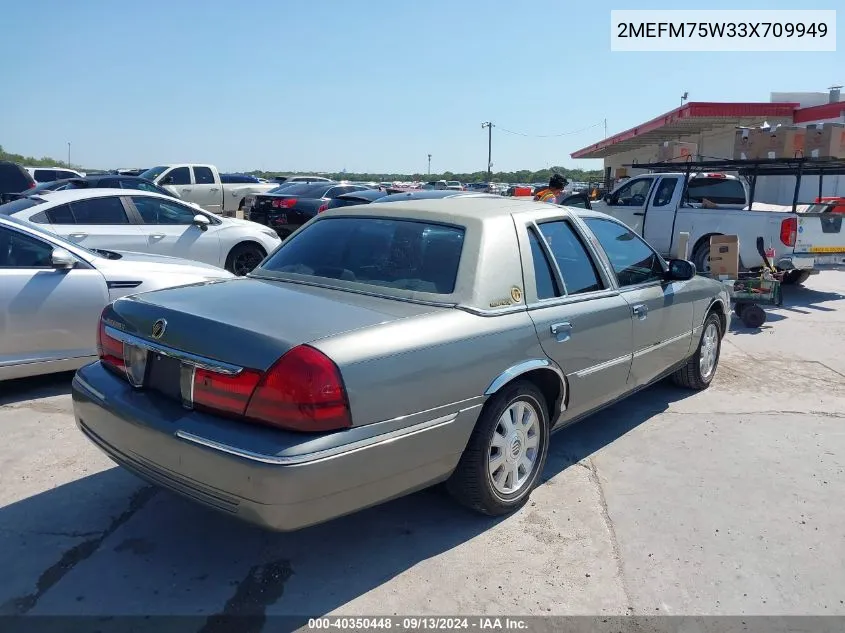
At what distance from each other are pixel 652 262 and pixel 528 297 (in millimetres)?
1820

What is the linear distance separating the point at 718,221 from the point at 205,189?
15.5m

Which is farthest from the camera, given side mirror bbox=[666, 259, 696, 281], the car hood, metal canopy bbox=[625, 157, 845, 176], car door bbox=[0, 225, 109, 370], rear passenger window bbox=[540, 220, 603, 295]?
metal canopy bbox=[625, 157, 845, 176]

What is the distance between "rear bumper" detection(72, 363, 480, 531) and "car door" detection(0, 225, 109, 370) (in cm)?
249

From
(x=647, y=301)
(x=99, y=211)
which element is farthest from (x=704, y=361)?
(x=99, y=211)

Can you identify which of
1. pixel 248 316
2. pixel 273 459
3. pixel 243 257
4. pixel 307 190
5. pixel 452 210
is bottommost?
pixel 273 459

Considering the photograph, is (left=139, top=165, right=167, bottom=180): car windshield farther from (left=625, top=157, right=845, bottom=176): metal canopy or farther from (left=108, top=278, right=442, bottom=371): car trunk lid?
(left=108, top=278, right=442, bottom=371): car trunk lid

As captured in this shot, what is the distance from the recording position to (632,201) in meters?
12.8

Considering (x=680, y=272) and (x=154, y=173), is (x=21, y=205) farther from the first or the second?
(x=154, y=173)

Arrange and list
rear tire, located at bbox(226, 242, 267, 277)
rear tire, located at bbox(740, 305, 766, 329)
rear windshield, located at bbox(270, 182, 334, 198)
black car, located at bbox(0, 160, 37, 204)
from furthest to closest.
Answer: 1. black car, located at bbox(0, 160, 37, 204)
2. rear windshield, located at bbox(270, 182, 334, 198)
3. rear tire, located at bbox(226, 242, 267, 277)
4. rear tire, located at bbox(740, 305, 766, 329)

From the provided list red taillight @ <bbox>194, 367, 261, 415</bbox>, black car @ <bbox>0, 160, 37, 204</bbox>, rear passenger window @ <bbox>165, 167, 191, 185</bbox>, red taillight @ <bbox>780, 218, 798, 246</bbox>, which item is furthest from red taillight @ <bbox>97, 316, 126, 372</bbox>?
rear passenger window @ <bbox>165, 167, 191, 185</bbox>

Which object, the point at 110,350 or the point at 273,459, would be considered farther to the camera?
the point at 110,350

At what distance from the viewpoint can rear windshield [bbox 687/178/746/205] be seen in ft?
39.5

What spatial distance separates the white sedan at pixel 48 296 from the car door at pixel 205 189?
16.3 m

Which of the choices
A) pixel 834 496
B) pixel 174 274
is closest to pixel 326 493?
pixel 834 496
